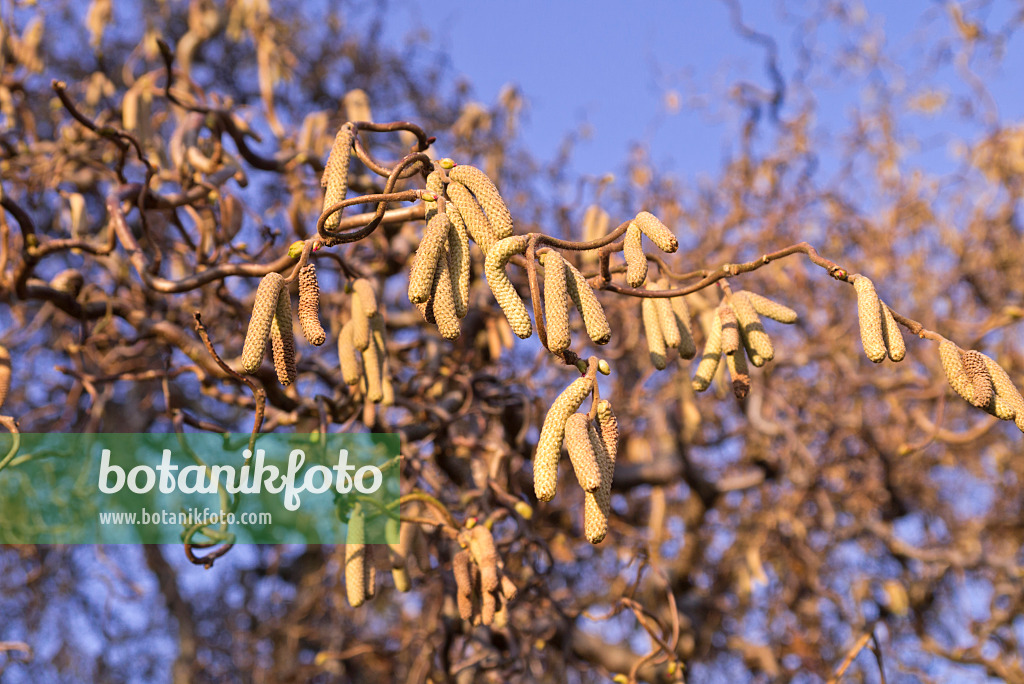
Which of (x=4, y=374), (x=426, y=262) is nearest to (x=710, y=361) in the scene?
(x=426, y=262)

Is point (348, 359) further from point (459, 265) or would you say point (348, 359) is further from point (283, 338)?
point (459, 265)

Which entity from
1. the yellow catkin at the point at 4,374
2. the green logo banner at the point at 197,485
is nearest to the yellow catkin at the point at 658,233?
the green logo banner at the point at 197,485

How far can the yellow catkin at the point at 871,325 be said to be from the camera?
4.66 feet

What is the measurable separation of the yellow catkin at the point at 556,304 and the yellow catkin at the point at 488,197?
0.26ft

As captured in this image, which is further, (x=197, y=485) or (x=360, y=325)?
(x=197, y=485)

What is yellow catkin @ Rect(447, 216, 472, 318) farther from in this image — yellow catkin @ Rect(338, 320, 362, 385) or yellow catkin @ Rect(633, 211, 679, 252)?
yellow catkin @ Rect(338, 320, 362, 385)

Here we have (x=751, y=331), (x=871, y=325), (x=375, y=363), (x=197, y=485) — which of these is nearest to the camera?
(x=871, y=325)

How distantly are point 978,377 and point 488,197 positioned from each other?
862 mm

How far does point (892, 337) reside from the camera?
1.49 m

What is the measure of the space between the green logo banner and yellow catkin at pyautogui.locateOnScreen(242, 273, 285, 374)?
2.13 feet

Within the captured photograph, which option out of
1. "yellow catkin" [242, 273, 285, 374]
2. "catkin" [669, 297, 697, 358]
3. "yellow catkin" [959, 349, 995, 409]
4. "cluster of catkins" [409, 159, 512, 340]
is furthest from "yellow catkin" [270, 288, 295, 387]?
"yellow catkin" [959, 349, 995, 409]

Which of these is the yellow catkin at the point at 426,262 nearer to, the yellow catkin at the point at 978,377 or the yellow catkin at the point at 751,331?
the yellow catkin at the point at 751,331

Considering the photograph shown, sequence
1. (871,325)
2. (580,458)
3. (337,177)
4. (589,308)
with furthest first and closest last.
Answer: (337,177) → (871,325) → (589,308) → (580,458)

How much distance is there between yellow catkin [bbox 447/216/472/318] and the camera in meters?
1.29
